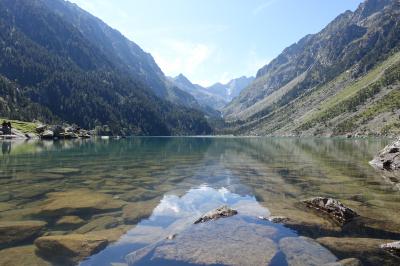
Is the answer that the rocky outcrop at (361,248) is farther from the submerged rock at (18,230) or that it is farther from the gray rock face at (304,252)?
the submerged rock at (18,230)

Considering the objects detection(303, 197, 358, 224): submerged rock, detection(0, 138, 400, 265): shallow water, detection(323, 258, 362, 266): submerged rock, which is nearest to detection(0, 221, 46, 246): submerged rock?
detection(0, 138, 400, 265): shallow water

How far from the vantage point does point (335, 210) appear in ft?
81.3

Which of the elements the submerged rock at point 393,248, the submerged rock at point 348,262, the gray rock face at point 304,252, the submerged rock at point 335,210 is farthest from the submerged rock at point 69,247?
the submerged rock at point 335,210

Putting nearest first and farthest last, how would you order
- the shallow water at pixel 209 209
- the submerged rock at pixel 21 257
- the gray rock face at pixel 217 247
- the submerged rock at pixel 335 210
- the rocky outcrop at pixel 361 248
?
the submerged rock at pixel 21 257 → the rocky outcrop at pixel 361 248 → the gray rock face at pixel 217 247 → the shallow water at pixel 209 209 → the submerged rock at pixel 335 210

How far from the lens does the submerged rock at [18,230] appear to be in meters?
19.0

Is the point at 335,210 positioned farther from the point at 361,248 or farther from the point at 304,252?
the point at 304,252

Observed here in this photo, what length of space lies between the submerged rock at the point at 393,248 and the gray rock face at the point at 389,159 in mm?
40712

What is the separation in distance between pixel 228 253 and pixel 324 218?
31.0 ft

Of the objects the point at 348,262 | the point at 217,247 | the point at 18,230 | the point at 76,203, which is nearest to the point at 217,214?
the point at 217,247

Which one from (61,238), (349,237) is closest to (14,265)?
(61,238)

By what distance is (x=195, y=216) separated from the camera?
25.8 m

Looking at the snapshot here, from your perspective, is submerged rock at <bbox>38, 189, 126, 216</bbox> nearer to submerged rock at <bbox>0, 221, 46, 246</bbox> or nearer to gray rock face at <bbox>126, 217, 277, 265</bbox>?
submerged rock at <bbox>0, 221, 46, 246</bbox>

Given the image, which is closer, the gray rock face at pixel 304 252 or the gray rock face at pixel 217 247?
the gray rock face at pixel 304 252

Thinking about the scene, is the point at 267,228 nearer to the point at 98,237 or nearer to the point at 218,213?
the point at 218,213
